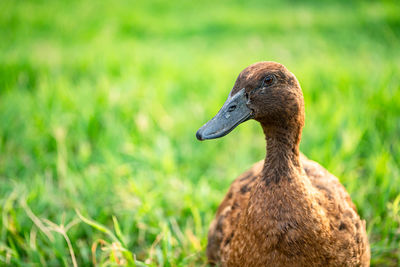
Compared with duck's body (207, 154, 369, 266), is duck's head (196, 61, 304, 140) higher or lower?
higher

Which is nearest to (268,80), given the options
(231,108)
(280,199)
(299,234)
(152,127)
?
(231,108)

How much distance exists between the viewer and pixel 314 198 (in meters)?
1.57

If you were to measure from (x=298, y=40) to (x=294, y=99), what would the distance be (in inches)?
166

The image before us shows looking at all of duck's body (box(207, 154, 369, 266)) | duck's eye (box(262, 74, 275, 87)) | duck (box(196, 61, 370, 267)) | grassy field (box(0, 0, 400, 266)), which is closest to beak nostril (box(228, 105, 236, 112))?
duck (box(196, 61, 370, 267))

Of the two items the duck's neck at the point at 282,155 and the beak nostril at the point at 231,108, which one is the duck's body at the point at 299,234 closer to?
the duck's neck at the point at 282,155

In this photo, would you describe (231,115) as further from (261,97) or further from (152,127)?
(152,127)

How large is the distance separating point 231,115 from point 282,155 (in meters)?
0.30

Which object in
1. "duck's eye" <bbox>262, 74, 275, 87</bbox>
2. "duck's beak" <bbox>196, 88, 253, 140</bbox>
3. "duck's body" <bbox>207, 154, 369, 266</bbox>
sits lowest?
"duck's body" <bbox>207, 154, 369, 266</bbox>

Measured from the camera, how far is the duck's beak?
1483 millimetres

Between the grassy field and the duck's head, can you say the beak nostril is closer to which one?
the duck's head

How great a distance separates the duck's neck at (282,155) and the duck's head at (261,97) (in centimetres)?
9

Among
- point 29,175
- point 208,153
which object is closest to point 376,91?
point 208,153

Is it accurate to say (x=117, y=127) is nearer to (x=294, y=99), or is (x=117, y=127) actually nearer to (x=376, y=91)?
(x=294, y=99)

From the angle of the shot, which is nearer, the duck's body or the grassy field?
the duck's body
